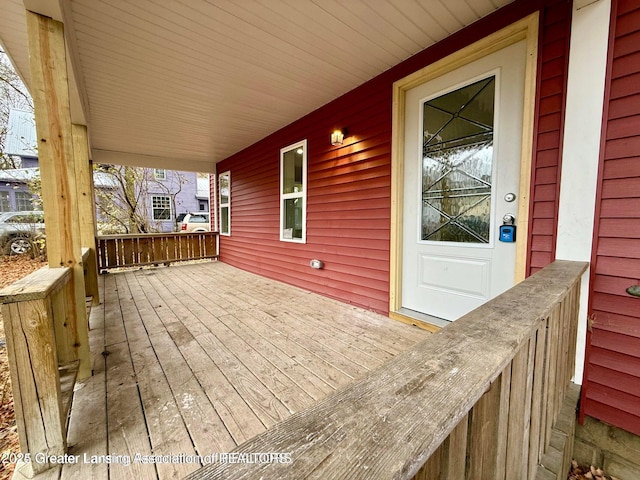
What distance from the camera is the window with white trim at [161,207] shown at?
11.9 meters

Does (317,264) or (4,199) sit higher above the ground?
(4,199)

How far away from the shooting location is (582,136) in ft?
5.34

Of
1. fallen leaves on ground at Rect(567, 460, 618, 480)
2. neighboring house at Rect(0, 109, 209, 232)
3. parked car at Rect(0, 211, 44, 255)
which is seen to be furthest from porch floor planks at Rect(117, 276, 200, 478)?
neighboring house at Rect(0, 109, 209, 232)

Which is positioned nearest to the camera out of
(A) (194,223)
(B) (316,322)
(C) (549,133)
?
(C) (549,133)

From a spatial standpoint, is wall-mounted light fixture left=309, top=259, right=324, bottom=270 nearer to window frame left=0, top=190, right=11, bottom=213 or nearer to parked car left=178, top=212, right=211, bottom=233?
parked car left=178, top=212, right=211, bottom=233

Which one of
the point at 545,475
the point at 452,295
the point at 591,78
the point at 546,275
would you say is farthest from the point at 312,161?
the point at 545,475

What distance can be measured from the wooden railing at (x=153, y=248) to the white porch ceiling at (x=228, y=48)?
8.91 ft

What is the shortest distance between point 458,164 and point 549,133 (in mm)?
629

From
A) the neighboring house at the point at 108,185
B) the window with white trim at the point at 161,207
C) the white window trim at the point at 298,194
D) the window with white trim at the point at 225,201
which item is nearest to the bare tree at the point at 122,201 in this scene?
the neighboring house at the point at 108,185

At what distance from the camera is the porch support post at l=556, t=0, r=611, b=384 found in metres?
1.57

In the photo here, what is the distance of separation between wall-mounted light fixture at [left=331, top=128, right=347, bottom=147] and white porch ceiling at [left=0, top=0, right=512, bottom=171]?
1.50ft

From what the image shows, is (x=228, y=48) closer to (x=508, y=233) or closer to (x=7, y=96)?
(x=508, y=233)

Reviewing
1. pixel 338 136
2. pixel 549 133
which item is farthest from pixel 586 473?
pixel 338 136

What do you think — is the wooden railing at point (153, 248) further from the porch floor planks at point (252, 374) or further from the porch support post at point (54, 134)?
the porch support post at point (54, 134)
